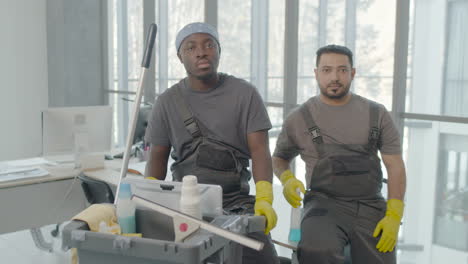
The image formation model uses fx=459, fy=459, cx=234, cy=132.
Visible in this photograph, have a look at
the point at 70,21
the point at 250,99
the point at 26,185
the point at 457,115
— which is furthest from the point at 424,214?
the point at 70,21

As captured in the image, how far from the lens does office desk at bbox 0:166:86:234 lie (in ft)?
9.37

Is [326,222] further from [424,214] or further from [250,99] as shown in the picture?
[424,214]

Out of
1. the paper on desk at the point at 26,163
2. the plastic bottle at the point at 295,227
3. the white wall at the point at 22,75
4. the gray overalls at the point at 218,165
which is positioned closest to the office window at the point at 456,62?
the plastic bottle at the point at 295,227

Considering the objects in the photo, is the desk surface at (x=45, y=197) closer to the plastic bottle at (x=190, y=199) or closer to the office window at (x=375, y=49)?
the plastic bottle at (x=190, y=199)

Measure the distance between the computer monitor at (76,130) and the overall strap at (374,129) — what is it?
1.79m

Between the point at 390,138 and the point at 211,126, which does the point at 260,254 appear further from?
the point at 390,138

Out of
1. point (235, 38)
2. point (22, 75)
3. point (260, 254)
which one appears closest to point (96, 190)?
point (260, 254)

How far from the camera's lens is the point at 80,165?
10.3 feet

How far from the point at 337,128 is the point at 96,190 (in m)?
1.51

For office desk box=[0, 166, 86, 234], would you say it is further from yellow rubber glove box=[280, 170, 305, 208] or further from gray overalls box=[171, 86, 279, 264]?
yellow rubber glove box=[280, 170, 305, 208]

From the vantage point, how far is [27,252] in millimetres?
3473

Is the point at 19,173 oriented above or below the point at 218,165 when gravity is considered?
below

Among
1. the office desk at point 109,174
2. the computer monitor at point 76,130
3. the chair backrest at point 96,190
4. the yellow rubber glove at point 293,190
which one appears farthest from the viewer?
the computer monitor at point 76,130

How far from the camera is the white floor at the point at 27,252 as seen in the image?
3316 millimetres
